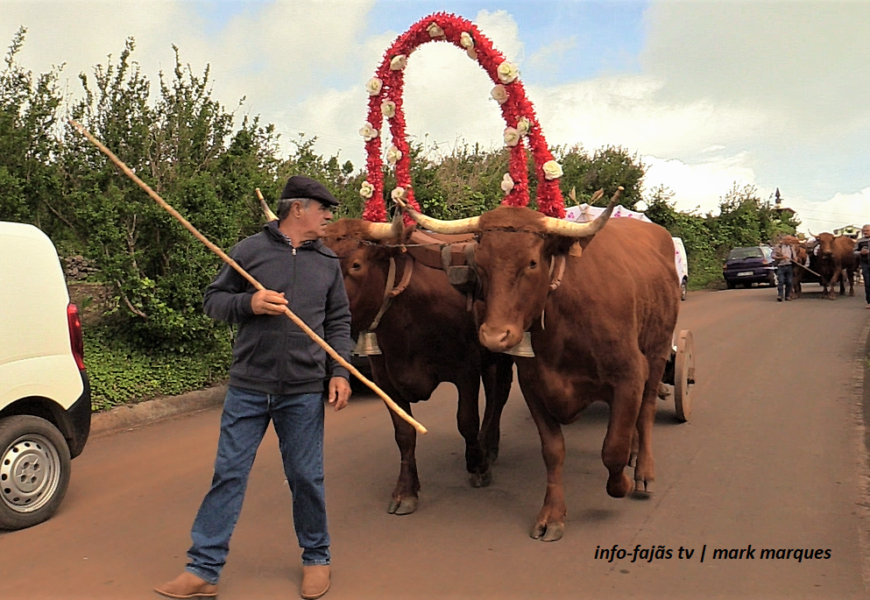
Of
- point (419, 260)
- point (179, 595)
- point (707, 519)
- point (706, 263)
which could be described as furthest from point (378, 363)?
point (706, 263)

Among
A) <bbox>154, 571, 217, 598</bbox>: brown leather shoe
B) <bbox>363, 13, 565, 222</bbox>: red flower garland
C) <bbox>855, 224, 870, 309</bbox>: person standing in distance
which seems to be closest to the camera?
<bbox>154, 571, 217, 598</bbox>: brown leather shoe

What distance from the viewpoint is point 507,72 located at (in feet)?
16.3

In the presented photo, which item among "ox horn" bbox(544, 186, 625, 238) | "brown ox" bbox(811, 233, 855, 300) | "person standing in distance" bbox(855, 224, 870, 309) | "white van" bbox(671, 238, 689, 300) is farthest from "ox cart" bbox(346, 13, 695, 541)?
"brown ox" bbox(811, 233, 855, 300)

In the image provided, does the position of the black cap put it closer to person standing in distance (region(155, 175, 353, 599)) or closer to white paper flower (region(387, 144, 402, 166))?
person standing in distance (region(155, 175, 353, 599))

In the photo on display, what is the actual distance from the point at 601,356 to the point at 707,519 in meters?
1.22

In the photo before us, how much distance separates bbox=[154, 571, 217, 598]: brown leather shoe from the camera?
350 centimetres

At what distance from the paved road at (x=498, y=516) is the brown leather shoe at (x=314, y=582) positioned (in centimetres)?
6

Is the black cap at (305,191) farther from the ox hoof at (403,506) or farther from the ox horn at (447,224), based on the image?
the ox hoof at (403,506)

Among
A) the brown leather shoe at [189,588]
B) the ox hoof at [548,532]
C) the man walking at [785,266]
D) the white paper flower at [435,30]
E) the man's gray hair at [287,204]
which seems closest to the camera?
the brown leather shoe at [189,588]

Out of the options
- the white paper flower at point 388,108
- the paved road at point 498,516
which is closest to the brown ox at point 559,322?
the paved road at point 498,516

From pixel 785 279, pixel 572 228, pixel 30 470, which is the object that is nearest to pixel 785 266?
pixel 785 279

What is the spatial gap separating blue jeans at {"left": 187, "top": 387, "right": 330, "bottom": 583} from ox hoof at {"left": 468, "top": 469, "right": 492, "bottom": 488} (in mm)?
1764

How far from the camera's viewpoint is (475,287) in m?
4.77

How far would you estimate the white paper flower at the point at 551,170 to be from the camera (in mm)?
4859
